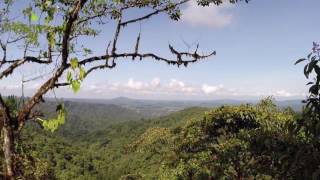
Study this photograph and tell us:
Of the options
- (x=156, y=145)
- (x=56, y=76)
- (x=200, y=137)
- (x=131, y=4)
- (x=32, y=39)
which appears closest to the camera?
(x=56, y=76)

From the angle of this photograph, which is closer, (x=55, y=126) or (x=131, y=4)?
(x=55, y=126)

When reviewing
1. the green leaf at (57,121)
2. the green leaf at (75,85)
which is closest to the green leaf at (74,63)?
the green leaf at (75,85)

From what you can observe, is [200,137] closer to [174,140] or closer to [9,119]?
[174,140]

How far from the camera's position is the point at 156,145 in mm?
25203

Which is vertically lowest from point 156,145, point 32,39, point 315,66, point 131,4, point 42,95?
point 156,145

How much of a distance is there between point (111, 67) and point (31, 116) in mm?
1423

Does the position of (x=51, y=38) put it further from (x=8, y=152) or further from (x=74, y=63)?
(x=8, y=152)

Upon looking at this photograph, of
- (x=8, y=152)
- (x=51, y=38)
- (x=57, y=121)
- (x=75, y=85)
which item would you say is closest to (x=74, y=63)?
(x=75, y=85)

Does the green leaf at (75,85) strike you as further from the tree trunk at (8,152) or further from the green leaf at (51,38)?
the tree trunk at (8,152)

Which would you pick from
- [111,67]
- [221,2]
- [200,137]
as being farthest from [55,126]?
[200,137]

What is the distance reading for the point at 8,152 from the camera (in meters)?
5.96

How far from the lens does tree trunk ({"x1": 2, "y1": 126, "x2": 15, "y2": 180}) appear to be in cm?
595

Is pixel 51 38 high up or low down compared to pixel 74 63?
up

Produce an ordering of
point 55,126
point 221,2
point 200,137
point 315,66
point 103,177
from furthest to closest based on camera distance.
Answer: point 103,177 → point 200,137 → point 221,2 → point 55,126 → point 315,66
